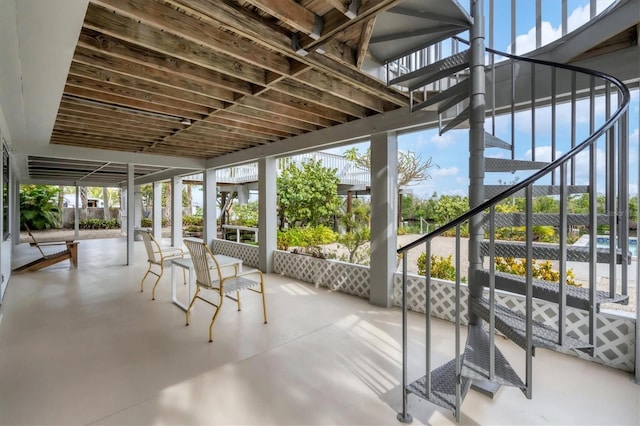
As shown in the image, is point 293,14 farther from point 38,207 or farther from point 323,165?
point 38,207

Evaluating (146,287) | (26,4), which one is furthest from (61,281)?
(26,4)

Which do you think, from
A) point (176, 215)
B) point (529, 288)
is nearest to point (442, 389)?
point (529, 288)

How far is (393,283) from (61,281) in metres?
5.77

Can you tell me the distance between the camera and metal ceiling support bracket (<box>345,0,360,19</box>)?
1983 millimetres

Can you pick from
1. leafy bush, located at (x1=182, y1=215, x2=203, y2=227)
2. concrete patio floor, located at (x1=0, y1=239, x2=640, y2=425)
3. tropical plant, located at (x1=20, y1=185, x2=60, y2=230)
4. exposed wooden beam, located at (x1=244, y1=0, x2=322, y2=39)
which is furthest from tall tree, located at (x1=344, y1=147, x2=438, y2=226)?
tropical plant, located at (x1=20, y1=185, x2=60, y2=230)

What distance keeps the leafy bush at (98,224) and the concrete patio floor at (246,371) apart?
1363 cm

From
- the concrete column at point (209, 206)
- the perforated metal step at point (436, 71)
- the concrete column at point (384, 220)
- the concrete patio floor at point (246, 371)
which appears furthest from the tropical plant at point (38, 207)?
the perforated metal step at point (436, 71)

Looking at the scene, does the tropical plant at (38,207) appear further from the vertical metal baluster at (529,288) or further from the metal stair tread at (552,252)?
the vertical metal baluster at (529,288)

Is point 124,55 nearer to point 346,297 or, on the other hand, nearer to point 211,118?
point 211,118

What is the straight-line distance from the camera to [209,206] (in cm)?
795

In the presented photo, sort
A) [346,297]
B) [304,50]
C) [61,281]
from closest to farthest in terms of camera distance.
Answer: [304,50], [346,297], [61,281]

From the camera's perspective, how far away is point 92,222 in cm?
1556

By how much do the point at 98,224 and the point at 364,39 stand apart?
1788 cm

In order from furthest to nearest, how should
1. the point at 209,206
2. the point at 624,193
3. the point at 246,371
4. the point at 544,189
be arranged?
the point at 209,206 → the point at 246,371 → the point at 544,189 → the point at 624,193
